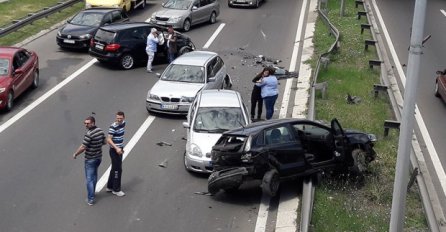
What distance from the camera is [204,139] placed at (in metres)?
15.6

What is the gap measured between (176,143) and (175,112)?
2302mm

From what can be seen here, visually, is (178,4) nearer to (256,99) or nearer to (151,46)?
(151,46)

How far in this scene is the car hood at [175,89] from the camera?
19844 millimetres

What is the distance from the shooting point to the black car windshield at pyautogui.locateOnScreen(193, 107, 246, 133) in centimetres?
1612

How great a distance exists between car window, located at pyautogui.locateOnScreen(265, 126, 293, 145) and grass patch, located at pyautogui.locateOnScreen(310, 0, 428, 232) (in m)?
1.22

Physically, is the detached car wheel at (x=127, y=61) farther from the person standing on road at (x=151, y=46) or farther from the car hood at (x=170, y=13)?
the car hood at (x=170, y=13)

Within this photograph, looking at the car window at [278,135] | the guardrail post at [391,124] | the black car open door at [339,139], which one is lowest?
the guardrail post at [391,124]

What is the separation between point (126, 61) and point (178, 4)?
8.49 meters

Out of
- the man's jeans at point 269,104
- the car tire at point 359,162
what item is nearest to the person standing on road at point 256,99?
the man's jeans at point 269,104

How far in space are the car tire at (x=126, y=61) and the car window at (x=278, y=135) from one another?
12.0 metres

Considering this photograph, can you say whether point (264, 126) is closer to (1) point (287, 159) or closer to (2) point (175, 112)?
(1) point (287, 159)

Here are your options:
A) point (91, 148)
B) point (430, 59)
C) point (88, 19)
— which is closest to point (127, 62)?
point (88, 19)

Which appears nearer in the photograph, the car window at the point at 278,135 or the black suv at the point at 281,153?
the black suv at the point at 281,153

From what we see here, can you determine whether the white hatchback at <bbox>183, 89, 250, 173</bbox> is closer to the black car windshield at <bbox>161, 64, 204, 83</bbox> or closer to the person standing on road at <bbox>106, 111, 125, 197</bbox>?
the person standing on road at <bbox>106, 111, 125, 197</bbox>
